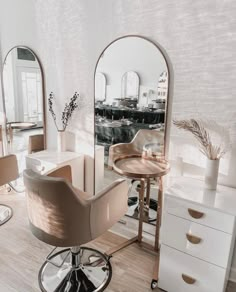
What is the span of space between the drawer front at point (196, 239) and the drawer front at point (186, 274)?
5 centimetres

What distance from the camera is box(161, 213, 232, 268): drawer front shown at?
1476 millimetres

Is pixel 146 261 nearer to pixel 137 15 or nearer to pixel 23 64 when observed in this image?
pixel 137 15

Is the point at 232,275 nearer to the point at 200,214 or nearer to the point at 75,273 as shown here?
the point at 200,214

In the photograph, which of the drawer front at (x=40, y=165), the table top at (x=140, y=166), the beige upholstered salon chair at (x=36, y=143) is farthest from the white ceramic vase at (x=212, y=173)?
the beige upholstered salon chair at (x=36, y=143)

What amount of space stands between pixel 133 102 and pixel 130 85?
15 centimetres

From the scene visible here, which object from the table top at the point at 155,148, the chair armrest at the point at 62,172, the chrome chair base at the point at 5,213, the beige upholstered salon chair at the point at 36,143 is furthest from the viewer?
the beige upholstered salon chair at the point at 36,143

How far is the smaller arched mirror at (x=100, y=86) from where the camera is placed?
225 centimetres

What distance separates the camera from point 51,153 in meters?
2.68

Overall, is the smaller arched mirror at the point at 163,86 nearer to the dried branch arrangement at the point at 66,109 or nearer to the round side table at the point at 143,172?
the round side table at the point at 143,172

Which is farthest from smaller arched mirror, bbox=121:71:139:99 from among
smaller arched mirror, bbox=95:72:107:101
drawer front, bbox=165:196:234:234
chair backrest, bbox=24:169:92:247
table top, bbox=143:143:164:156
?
chair backrest, bbox=24:169:92:247

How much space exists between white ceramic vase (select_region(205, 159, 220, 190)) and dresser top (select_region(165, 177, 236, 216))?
4cm

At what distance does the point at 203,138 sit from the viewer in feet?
5.65

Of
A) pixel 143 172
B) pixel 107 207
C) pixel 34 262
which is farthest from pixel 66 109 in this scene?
pixel 34 262

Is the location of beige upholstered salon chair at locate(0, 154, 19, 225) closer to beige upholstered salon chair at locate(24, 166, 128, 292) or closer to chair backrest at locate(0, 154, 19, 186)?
chair backrest at locate(0, 154, 19, 186)
